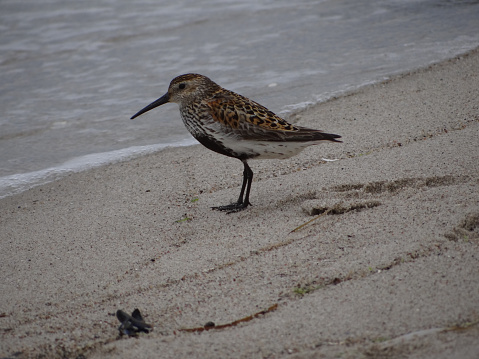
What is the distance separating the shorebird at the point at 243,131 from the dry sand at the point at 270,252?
410 millimetres

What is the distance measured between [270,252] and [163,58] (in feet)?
23.1

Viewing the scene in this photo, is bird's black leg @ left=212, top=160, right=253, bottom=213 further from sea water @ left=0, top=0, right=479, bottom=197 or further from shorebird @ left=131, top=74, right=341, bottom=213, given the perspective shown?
sea water @ left=0, top=0, right=479, bottom=197

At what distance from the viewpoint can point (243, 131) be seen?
4.92 metres

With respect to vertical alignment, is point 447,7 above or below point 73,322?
above

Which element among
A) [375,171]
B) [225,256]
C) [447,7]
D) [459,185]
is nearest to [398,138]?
[375,171]

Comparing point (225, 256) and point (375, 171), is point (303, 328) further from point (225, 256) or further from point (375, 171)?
point (375, 171)

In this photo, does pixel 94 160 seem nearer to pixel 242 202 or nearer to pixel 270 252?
pixel 242 202

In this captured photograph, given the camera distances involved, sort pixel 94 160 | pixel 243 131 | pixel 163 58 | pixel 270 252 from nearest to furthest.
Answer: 1. pixel 270 252
2. pixel 243 131
3. pixel 94 160
4. pixel 163 58

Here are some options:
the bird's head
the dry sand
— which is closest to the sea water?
the dry sand

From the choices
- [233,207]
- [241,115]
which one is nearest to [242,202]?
[233,207]

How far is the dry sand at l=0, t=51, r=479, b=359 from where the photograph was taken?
3.05 m

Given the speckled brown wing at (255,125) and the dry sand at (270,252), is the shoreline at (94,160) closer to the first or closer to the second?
the dry sand at (270,252)

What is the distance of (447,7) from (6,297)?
9.91m

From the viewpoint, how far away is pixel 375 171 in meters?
5.07
